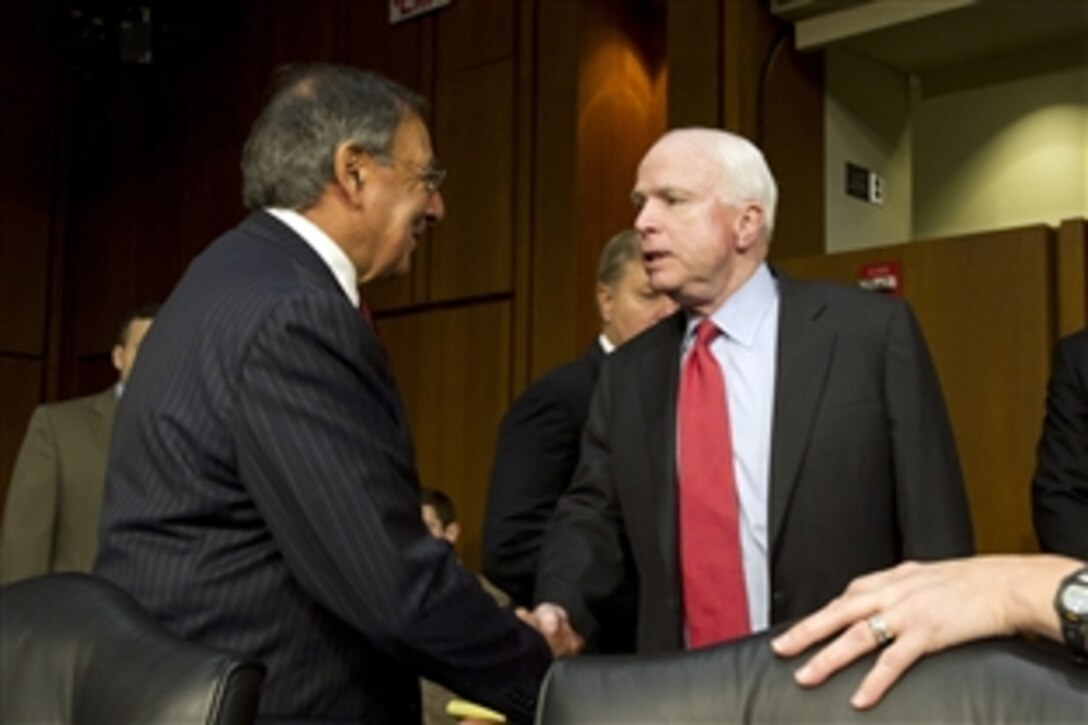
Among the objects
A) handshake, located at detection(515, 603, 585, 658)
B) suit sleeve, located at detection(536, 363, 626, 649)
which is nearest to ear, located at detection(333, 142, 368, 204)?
handshake, located at detection(515, 603, 585, 658)

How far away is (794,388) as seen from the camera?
98.5 inches

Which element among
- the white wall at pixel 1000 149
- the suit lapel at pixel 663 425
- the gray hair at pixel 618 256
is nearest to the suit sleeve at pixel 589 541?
the suit lapel at pixel 663 425

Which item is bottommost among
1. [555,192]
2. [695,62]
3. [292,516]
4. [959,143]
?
[292,516]

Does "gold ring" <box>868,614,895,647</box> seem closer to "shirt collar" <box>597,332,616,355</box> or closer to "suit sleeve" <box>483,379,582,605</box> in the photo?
"suit sleeve" <box>483,379,582,605</box>

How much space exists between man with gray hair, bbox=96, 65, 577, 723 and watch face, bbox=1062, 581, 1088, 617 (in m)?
0.78

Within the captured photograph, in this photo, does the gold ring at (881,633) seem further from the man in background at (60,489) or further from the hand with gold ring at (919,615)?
the man in background at (60,489)

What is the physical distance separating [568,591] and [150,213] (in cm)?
536

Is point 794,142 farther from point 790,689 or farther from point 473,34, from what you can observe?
point 790,689

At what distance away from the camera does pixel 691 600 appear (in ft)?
8.13

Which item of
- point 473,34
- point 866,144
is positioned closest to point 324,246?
point 866,144

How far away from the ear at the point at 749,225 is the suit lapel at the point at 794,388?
6.0 inches

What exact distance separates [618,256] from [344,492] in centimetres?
202

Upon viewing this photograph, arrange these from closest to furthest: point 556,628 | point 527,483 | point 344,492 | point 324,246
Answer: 1. point 344,492
2. point 324,246
3. point 556,628
4. point 527,483

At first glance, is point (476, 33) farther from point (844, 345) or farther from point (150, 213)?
point (844, 345)
